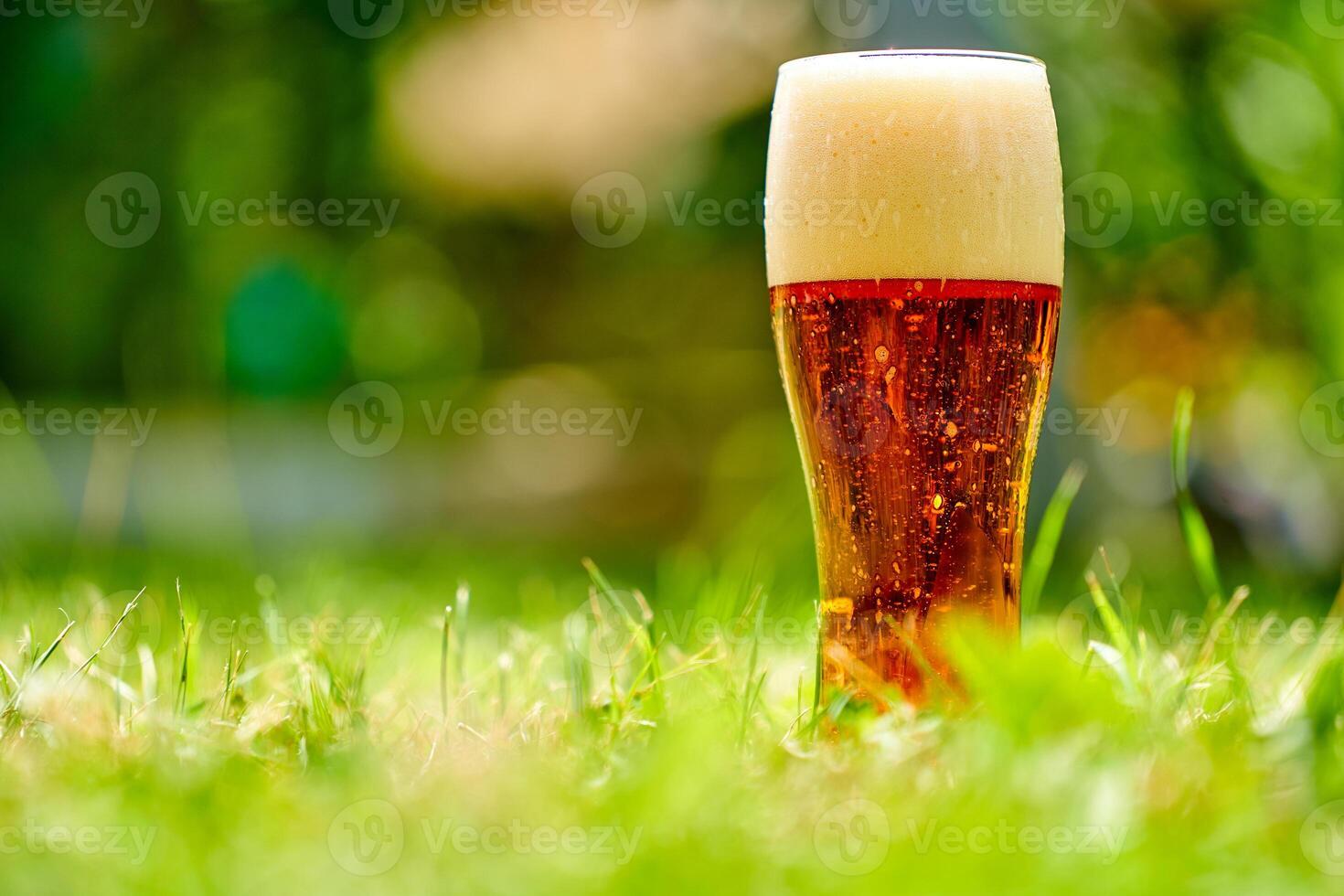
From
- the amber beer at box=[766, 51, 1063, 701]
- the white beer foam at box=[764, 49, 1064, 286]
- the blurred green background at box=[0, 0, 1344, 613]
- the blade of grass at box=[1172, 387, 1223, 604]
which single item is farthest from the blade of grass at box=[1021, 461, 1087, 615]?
the blurred green background at box=[0, 0, 1344, 613]

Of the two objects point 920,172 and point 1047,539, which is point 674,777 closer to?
point 920,172

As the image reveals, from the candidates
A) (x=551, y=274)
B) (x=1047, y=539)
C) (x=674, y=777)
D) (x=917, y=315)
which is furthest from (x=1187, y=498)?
(x=551, y=274)

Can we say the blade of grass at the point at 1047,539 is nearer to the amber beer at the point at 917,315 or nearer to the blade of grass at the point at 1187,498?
the blade of grass at the point at 1187,498

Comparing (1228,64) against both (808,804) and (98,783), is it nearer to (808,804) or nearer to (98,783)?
(808,804)

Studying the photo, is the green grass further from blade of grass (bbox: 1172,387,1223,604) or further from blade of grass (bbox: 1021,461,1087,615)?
blade of grass (bbox: 1021,461,1087,615)

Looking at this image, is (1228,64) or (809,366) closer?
(809,366)

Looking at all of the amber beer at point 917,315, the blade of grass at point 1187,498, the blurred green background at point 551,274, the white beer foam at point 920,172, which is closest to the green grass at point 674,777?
the blade of grass at point 1187,498

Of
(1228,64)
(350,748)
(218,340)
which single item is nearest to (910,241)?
(350,748)
